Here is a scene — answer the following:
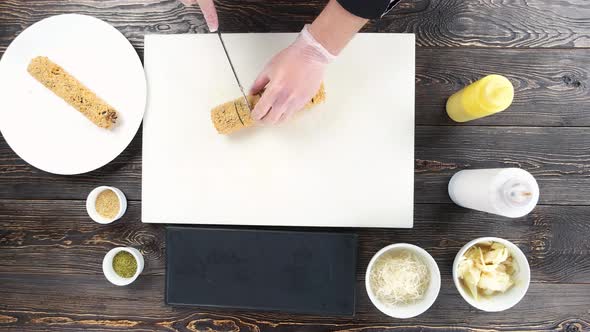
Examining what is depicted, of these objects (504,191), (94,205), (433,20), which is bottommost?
(94,205)

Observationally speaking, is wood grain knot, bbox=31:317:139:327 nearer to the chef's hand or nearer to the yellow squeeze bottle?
the chef's hand

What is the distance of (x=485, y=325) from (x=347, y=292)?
344 millimetres

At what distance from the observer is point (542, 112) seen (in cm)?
98

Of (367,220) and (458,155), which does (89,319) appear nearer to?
(367,220)

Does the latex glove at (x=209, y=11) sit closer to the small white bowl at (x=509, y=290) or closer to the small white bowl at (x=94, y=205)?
the small white bowl at (x=94, y=205)

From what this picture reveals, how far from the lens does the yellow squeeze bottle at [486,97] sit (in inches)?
31.4

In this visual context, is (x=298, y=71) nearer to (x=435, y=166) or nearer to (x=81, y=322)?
(x=435, y=166)

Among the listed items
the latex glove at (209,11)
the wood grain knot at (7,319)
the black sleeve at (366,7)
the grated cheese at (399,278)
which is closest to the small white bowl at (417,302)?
the grated cheese at (399,278)

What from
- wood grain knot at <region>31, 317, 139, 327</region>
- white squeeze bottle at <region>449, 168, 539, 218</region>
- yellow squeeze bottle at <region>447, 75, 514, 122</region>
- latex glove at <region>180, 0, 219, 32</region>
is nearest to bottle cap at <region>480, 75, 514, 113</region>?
yellow squeeze bottle at <region>447, 75, 514, 122</region>

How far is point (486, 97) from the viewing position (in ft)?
2.64

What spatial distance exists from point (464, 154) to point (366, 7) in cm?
45

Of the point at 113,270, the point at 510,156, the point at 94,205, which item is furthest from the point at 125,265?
the point at 510,156

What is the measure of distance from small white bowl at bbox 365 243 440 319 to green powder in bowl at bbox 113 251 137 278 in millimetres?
518

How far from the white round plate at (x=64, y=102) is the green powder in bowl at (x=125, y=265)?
0.69 feet
